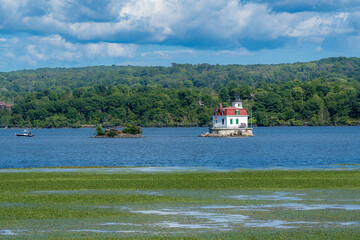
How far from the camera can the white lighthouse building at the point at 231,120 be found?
15375 centimetres

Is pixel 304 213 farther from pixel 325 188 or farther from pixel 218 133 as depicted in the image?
pixel 218 133

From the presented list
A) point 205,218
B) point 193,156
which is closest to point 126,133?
point 193,156

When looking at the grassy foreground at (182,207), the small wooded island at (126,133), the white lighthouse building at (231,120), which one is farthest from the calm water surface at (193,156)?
the small wooded island at (126,133)

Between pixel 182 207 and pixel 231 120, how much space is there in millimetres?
124427

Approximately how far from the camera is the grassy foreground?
25328mm

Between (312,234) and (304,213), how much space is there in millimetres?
4794

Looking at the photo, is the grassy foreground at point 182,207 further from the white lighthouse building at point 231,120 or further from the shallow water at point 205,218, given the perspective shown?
the white lighthouse building at point 231,120

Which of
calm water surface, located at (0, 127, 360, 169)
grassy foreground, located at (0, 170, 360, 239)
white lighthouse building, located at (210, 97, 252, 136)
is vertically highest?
white lighthouse building, located at (210, 97, 252, 136)

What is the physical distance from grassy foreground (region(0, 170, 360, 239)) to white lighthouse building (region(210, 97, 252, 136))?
104263mm

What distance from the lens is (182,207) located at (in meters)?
31.8

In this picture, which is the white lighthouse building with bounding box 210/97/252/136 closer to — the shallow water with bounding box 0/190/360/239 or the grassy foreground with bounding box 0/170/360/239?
the grassy foreground with bounding box 0/170/360/239

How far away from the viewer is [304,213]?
2927 cm

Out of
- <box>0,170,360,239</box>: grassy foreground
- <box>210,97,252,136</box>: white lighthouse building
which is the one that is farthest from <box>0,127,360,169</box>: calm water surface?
<box>210,97,252,136</box>: white lighthouse building

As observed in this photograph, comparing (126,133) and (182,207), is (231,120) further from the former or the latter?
(182,207)
